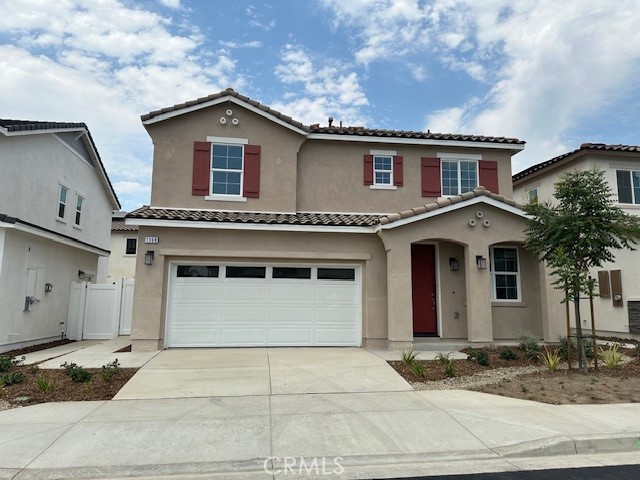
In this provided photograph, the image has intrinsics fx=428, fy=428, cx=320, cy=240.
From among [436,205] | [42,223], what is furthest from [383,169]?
[42,223]

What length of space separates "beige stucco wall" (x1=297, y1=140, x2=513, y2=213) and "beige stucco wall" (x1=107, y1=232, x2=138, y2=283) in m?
17.9

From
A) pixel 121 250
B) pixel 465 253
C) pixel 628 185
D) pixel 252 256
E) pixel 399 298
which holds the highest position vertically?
pixel 628 185

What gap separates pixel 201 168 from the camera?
12930mm

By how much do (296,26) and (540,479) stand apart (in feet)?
41.2

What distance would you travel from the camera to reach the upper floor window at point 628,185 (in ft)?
56.9

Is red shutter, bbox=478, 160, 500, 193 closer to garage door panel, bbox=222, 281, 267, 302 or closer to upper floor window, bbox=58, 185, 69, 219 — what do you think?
garage door panel, bbox=222, 281, 267, 302

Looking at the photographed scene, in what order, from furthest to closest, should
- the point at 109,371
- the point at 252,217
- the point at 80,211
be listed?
the point at 80,211
the point at 252,217
the point at 109,371

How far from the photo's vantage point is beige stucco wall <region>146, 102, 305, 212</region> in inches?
504

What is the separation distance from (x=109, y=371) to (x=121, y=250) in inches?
820

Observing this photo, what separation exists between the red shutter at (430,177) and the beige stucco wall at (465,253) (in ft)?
8.38

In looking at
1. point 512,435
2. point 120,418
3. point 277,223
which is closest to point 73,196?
point 277,223

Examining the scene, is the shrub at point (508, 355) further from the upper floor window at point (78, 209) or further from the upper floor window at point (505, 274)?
the upper floor window at point (78, 209)

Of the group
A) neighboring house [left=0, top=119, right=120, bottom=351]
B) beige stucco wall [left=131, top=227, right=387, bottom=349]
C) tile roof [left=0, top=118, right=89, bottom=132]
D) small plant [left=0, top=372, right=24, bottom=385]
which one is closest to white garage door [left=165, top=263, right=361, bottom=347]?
beige stucco wall [left=131, top=227, right=387, bottom=349]

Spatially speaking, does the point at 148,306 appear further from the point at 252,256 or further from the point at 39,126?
the point at 39,126
